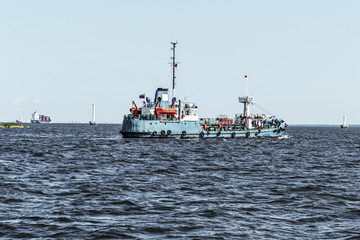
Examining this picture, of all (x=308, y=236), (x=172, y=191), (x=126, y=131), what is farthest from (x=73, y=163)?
(x=126, y=131)

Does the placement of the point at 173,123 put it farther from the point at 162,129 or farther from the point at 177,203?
the point at 177,203

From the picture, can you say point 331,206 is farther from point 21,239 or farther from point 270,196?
point 21,239

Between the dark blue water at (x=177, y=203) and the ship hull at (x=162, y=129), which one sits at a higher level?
the ship hull at (x=162, y=129)

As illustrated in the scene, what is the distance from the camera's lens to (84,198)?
61.6ft

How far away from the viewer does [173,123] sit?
6750 cm

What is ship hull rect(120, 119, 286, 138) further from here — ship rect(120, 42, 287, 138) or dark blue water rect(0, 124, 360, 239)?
dark blue water rect(0, 124, 360, 239)

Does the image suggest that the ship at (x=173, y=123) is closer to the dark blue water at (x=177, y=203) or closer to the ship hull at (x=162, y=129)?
the ship hull at (x=162, y=129)

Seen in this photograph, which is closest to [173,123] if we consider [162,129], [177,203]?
[162,129]

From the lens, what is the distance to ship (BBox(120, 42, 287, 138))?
66.5 m

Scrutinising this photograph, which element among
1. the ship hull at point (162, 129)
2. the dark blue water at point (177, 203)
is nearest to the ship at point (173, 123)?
the ship hull at point (162, 129)

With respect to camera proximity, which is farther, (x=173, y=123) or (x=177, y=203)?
(x=173, y=123)

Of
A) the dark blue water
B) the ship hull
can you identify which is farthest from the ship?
the dark blue water

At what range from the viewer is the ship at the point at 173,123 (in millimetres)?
66500

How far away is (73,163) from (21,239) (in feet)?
69.7
